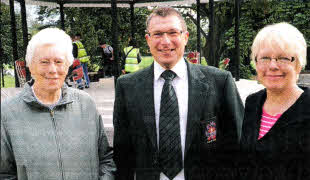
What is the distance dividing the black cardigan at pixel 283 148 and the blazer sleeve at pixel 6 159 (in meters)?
1.45

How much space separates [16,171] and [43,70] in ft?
2.09

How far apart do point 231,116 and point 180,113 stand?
387mm

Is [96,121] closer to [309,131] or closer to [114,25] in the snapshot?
[309,131]

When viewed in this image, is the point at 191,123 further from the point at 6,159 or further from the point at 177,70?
the point at 6,159

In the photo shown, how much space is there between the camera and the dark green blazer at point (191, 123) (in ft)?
7.45

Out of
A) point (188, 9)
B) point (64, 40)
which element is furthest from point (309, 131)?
point (188, 9)

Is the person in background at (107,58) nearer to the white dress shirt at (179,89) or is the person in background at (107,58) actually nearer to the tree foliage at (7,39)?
the tree foliage at (7,39)

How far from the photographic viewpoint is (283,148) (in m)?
2.04

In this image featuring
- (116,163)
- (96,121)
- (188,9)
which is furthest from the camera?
(188,9)

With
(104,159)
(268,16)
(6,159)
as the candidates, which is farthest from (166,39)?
(268,16)

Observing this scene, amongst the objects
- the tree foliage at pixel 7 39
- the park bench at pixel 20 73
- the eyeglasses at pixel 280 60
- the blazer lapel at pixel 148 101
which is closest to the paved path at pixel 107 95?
the park bench at pixel 20 73

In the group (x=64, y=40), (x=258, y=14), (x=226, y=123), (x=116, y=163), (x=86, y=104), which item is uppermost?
(x=258, y=14)

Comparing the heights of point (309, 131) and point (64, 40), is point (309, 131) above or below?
below

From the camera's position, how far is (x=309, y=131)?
78.5 inches
